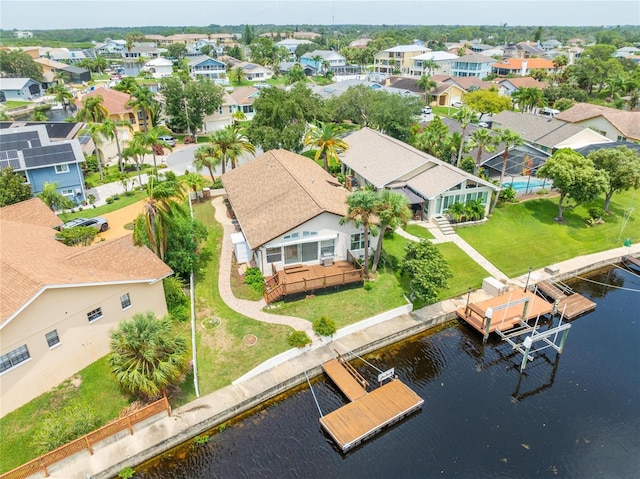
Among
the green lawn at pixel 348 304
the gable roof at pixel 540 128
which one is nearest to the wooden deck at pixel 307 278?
the green lawn at pixel 348 304

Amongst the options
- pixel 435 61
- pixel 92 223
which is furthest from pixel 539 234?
pixel 435 61

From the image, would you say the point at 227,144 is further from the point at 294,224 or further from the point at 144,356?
the point at 144,356

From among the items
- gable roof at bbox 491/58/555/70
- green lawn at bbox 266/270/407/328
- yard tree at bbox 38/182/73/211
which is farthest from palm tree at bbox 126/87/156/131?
gable roof at bbox 491/58/555/70

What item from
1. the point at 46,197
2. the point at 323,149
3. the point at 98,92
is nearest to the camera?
the point at 46,197

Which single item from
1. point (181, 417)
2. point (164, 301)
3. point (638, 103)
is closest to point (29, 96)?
point (164, 301)

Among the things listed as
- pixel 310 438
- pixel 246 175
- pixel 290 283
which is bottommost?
pixel 310 438

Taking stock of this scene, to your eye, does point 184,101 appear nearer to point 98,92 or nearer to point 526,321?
point 98,92

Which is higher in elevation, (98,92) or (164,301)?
(98,92)
